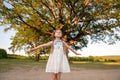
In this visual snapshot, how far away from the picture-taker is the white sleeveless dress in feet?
32.7

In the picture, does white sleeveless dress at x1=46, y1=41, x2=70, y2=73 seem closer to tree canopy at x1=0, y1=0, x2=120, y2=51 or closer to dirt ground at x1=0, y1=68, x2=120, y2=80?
dirt ground at x1=0, y1=68, x2=120, y2=80

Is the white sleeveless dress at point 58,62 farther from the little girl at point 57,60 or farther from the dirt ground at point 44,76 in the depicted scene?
the dirt ground at point 44,76

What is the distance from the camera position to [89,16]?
3669 cm

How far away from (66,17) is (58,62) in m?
28.2

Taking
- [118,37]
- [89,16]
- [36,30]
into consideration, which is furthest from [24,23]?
[118,37]

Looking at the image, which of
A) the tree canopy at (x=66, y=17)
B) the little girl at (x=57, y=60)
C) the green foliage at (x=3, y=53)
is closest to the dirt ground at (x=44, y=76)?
the little girl at (x=57, y=60)

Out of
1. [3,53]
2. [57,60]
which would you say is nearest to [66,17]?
[3,53]

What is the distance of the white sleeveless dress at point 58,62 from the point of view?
392 inches

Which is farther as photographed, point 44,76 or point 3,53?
point 3,53

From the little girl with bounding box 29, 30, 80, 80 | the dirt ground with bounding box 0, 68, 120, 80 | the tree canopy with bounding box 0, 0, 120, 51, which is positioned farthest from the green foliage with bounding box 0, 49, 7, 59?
the little girl with bounding box 29, 30, 80, 80

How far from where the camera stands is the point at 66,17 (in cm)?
3800

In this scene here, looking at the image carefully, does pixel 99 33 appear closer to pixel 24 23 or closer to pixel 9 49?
pixel 24 23

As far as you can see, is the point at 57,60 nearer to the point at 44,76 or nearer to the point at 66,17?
the point at 44,76

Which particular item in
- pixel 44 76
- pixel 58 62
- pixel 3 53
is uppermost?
pixel 3 53
